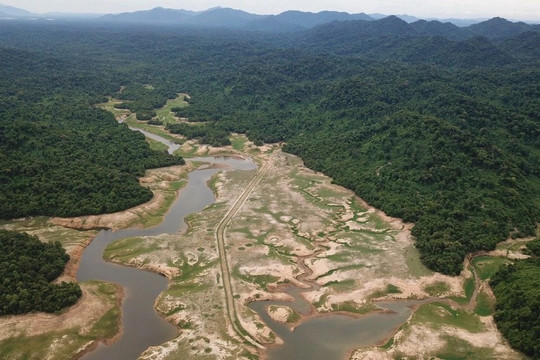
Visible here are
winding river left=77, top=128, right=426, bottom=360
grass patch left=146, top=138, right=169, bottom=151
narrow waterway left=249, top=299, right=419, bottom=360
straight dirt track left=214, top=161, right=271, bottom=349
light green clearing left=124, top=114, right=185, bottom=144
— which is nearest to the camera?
narrow waterway left=249, top=299, right=419, bottom=360

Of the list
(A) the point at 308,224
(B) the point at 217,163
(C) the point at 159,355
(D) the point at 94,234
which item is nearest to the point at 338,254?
(A) the point at 308,224

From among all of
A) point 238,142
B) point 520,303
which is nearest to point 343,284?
point 520,303

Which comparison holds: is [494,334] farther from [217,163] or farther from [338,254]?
[217,163]

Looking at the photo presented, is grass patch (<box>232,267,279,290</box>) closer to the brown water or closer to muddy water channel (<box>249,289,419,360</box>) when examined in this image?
muddy water channel (<box>249,289,419,360</box>)

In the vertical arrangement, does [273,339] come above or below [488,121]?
below

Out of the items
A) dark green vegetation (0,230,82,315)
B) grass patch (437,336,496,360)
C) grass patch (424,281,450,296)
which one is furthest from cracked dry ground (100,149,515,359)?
dark green vegetation (0,230,82,315)
